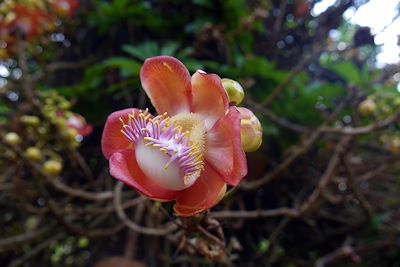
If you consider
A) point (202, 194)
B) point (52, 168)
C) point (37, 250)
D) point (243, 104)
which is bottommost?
point (37, 250)

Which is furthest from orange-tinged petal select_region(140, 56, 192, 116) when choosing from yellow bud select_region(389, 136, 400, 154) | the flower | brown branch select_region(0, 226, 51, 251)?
yellow bud select_region(389, 136, 400, 154)

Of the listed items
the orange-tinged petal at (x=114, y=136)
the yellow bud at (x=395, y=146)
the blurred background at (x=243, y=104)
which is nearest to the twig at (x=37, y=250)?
the blurred background at (x=243, y=104)

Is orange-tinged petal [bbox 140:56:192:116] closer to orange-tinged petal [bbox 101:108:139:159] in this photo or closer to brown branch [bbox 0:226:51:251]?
orange-tinged petal [bbox 101:108:139:159]

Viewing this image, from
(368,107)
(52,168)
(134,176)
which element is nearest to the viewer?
(134,176)

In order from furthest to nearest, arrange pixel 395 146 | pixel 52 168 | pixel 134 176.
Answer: pixel 395 146 → pixel 52 168 → pixel 134 176

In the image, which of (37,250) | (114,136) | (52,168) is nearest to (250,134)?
(114,136)

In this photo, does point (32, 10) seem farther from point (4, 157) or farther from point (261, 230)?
point (261, 230)

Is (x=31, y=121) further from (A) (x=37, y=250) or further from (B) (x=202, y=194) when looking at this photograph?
(B) (x=202, y=194)

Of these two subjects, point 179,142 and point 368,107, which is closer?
point 179,142
